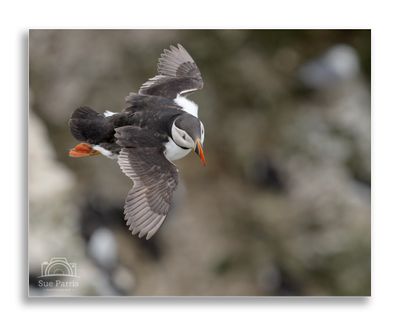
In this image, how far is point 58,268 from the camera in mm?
6828

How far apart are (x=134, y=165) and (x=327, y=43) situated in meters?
3.32

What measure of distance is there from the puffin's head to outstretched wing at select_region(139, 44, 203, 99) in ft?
2.33

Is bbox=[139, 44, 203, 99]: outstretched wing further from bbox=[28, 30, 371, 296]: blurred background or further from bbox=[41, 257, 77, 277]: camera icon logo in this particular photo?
bbox=[41, 257, 77, 277]: camera icon logo

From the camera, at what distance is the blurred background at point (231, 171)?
7578mm

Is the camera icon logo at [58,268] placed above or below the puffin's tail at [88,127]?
below

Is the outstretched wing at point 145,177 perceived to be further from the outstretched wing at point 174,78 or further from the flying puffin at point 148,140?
the outstretched wing at point 174,78

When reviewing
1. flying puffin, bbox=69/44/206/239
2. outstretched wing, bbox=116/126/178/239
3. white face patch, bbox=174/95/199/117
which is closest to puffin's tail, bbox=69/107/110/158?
flying puffin, bbox=69/44/206/239

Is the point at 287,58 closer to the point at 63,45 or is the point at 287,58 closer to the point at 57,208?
the point at 63,45

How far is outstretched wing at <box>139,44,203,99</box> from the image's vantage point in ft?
19.2

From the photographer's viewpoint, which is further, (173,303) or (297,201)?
(297,201)

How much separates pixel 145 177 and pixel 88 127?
70 cm

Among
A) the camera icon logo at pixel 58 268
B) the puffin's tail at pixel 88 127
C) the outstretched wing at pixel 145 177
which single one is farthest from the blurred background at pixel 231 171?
the outstretched wing at pixel 145 177

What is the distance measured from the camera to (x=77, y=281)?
266 inches
